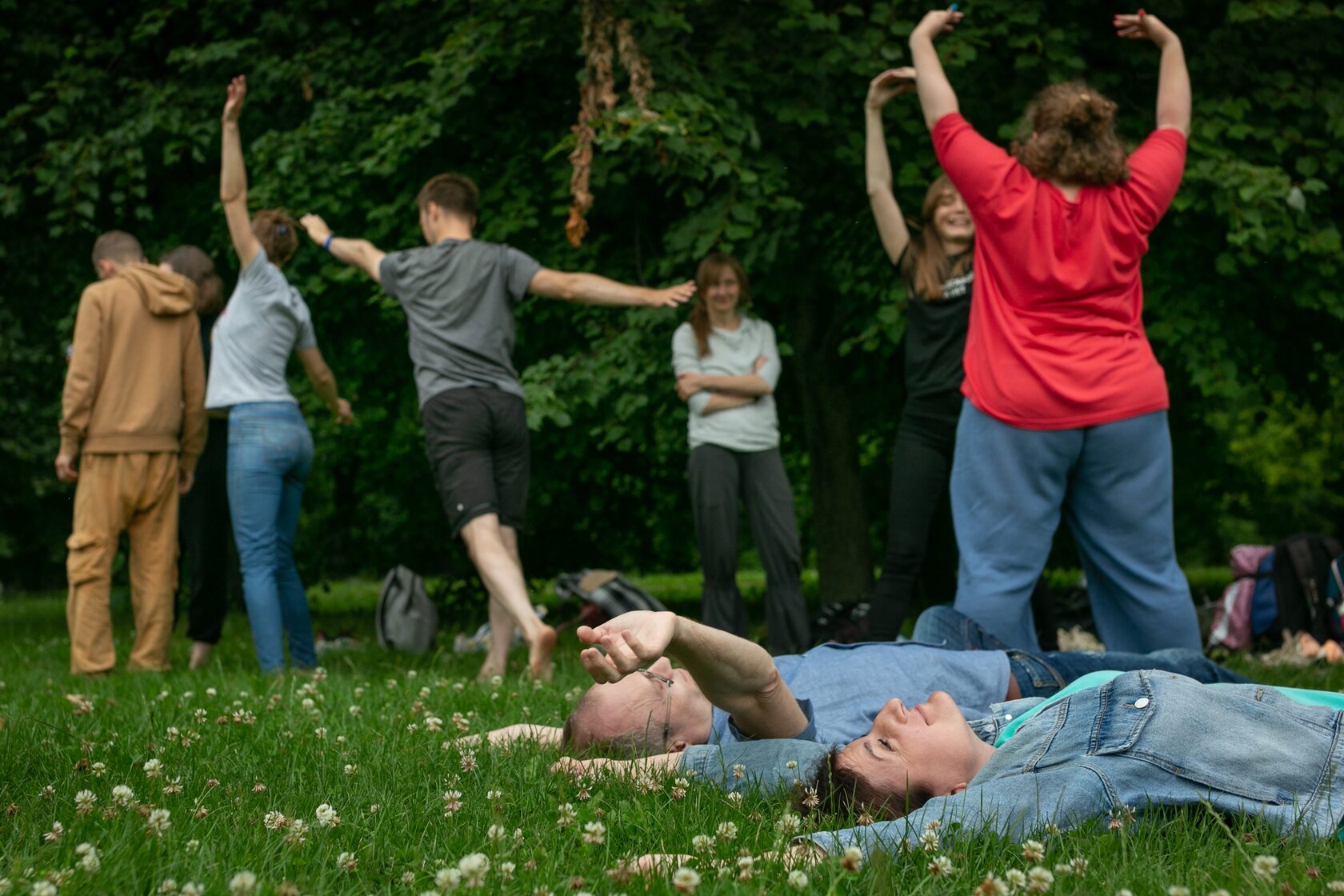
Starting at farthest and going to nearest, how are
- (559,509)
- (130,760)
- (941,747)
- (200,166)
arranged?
(559,509) → (200,166) → (130,760) → (941,747)

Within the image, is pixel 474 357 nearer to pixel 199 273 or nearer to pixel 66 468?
pixel 199 273

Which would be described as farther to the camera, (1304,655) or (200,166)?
(200,166)

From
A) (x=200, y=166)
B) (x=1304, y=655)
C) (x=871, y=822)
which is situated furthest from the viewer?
(x=200, y=166)

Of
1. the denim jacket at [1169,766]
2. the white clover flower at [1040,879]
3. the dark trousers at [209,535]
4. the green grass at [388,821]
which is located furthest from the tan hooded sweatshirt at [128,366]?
the white clover flower at [1040,879]

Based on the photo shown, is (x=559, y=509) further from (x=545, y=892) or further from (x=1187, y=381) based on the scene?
(x=545, y=892)

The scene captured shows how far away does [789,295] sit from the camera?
10.7 m

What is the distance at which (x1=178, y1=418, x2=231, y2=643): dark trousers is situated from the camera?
7.37 meters

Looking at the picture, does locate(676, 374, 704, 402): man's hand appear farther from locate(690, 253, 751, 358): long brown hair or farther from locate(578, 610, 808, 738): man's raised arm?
locate(578, 610, 808, 738): man's raised arm

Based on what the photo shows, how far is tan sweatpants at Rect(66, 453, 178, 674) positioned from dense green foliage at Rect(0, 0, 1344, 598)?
2.17 metres

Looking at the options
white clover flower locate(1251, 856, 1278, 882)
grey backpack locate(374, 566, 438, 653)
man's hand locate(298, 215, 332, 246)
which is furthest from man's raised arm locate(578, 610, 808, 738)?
grey backpack locate(374, 566, 438, 653)

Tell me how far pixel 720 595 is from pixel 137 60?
7.35m

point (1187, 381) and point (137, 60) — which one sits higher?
point (137, 60)

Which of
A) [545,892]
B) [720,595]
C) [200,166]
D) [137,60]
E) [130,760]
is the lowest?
[720,595]

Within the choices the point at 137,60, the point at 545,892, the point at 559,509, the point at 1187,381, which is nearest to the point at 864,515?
the point at 1187,381
